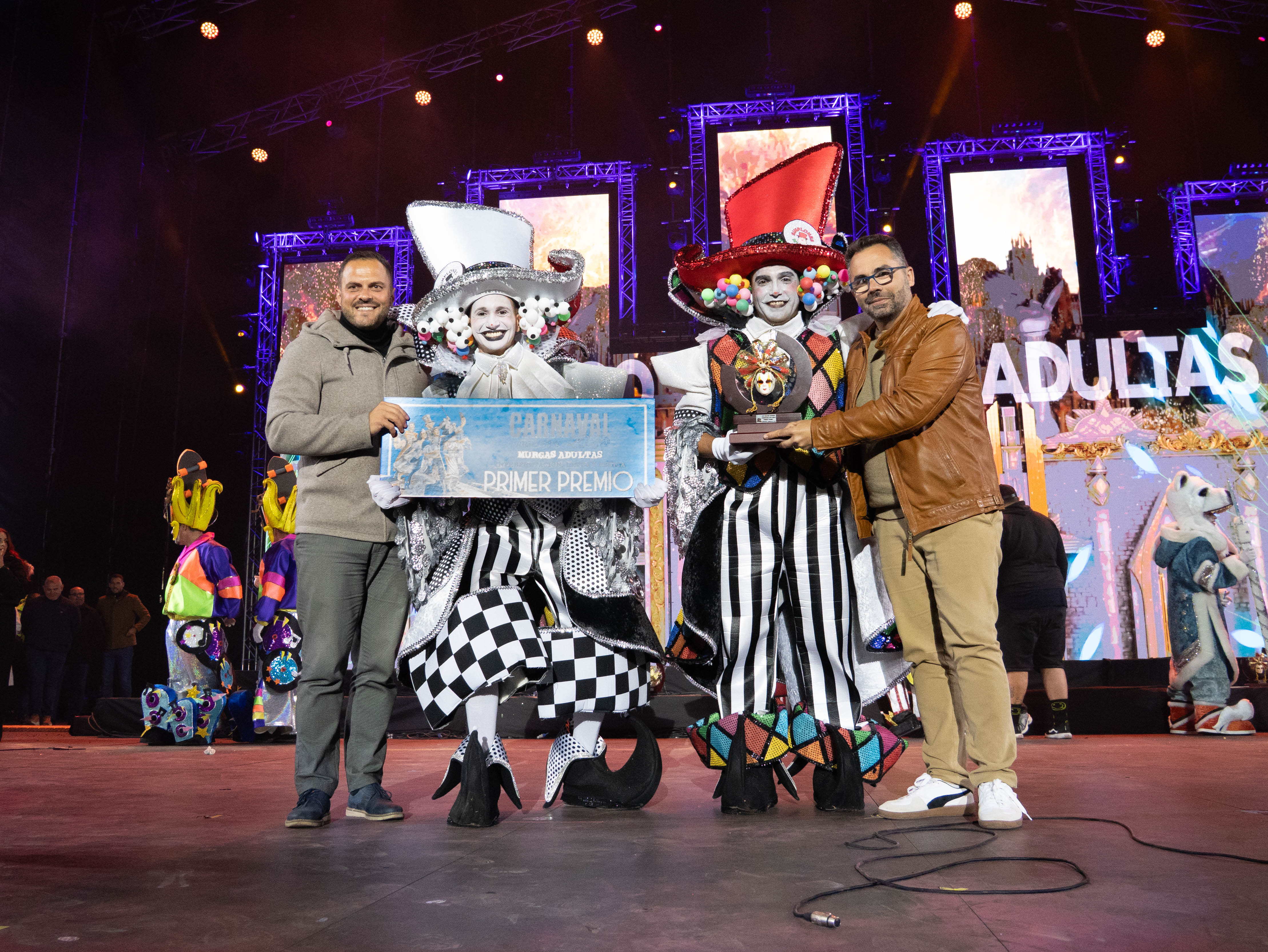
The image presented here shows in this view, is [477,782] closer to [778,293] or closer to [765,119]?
[778,293]

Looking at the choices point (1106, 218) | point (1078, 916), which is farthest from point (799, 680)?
point (1106, 218)

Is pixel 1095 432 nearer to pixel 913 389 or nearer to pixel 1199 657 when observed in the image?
pixel 1199 657

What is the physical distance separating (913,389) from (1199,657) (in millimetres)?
5216

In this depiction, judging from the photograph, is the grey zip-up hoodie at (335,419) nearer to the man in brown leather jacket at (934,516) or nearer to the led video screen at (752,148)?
the man in brown leather jacket at (934,516)

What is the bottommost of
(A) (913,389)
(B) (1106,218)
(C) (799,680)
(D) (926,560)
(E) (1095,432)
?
(C) (799,680)

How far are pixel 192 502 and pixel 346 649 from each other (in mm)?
4599

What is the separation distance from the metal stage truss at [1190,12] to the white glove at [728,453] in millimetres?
13092

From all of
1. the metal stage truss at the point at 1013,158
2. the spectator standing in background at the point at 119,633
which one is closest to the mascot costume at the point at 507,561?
the spectator standing in background at the point at 119,633

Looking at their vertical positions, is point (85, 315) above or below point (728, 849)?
above

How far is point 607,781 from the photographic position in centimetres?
309

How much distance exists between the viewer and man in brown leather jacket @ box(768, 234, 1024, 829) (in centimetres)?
277

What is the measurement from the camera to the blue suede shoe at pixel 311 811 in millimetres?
2686

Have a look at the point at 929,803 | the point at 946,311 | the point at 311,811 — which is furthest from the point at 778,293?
the point at 311,811

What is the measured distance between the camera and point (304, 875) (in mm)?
1963
